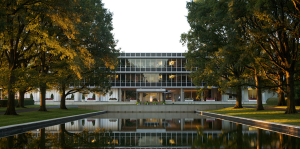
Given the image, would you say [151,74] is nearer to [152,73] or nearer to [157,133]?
[152,73]

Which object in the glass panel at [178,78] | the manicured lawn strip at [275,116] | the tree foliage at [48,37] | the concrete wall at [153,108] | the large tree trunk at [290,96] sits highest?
the tree foliage at [48,37]

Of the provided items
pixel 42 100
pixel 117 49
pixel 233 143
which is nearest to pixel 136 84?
pixel 117 49

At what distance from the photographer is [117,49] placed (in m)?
32.4

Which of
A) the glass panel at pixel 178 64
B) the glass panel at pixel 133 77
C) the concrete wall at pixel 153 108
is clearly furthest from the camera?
the glass panel at pixel 133 77

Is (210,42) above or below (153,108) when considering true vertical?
above

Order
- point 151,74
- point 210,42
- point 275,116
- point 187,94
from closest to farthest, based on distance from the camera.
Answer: point 275,116 → point 210,42 → point 151,74 → point 187,94

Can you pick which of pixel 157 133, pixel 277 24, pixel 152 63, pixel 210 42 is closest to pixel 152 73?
pixel 152 63

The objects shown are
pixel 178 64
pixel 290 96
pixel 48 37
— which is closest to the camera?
pixel 48 37

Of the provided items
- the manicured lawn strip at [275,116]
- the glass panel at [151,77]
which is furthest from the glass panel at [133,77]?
the manicured lawn strip at [275,116]

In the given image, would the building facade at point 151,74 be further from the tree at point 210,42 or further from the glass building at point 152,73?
the tree at point 210,42

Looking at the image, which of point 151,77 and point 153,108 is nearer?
point 153,108

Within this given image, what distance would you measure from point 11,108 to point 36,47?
6.18 metres

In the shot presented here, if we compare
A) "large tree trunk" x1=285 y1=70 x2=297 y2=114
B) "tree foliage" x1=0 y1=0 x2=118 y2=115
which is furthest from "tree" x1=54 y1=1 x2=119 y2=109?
"large tree trunk" x1=285 y1=70 x2=297 y2=114

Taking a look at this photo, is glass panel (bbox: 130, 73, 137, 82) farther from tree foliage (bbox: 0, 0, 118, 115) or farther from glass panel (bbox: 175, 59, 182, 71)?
tree foliage (bbox: 0, 0, 118, 115)
